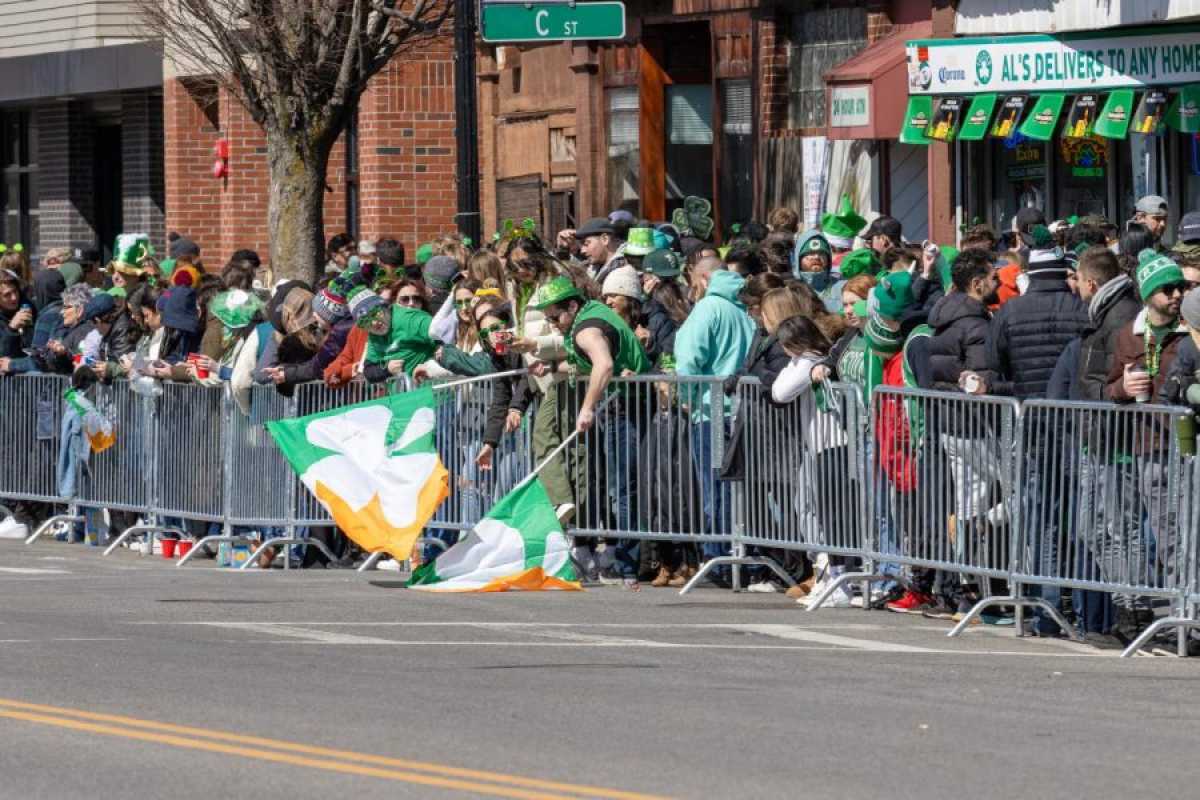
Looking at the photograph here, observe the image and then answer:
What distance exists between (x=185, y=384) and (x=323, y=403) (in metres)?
1.34

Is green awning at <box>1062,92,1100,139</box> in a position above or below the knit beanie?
above

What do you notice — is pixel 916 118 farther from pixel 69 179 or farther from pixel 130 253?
pixel 69 179

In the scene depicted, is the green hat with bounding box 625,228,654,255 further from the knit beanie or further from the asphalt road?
the asphalt road

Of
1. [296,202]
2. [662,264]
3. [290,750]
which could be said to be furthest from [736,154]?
[290,750]

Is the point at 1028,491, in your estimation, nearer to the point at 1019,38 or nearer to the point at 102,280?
the point at 1019,38

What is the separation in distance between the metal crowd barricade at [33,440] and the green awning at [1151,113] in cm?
853

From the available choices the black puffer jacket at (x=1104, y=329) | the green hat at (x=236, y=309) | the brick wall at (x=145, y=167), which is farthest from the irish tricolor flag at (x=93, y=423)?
the brick wall at (x=145, y=167)

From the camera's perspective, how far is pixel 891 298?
45.2 feet

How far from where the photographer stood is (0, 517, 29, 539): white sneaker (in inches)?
763

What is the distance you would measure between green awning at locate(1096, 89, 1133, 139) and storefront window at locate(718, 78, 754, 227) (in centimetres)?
540

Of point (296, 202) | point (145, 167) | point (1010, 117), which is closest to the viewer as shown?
point (1010, 117)

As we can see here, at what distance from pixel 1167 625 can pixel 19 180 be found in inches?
1225

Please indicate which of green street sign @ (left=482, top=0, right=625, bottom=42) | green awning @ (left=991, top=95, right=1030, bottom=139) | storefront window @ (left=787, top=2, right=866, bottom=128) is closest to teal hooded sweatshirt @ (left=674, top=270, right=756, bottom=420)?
green street sign @ (left=482, top=0, right=625, bottom=42)

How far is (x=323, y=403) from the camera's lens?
54.2 feet
